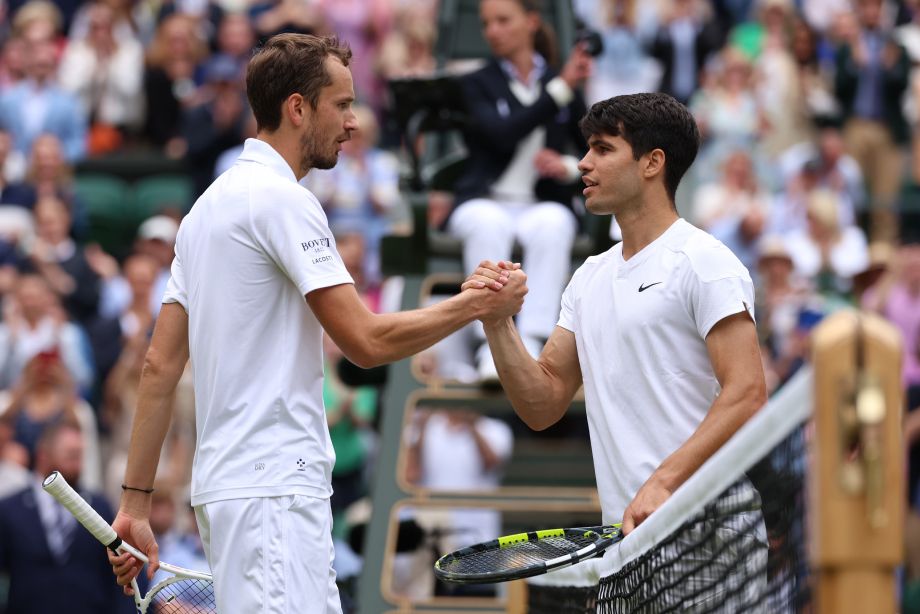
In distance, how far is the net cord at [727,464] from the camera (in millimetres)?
3617

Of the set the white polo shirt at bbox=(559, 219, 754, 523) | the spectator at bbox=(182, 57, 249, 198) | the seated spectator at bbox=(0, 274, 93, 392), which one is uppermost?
the spectator at bbox=(182, 57, 249, 198)

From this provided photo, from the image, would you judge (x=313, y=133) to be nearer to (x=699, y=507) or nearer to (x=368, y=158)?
(x=699, y=507)

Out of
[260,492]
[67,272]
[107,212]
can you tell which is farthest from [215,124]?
[260,492]

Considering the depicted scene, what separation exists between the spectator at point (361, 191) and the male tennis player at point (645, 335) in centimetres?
792

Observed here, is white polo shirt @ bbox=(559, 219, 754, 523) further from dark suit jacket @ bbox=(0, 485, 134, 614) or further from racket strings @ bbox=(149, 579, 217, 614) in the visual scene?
dark suit jacket @ bbox=(0, 485, 134, 614)

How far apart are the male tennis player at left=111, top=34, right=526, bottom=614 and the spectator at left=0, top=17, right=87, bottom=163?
34.6 feet

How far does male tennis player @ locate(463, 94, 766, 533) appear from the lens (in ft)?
15.9

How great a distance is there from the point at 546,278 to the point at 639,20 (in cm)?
785

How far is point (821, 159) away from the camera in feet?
47.9

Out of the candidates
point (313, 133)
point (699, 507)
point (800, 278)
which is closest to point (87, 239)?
point (800, 278)

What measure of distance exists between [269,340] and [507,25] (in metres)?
4.80

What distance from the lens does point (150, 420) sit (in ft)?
16.5

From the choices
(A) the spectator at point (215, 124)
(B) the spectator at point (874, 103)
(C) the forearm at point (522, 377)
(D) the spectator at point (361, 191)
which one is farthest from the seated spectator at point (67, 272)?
(C) the forearm at point (522, 377)

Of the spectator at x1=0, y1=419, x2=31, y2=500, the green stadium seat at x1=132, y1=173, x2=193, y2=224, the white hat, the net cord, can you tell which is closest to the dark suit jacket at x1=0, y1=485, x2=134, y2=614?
the spectator at x1=0, y1=419, x2=31, y2=500
